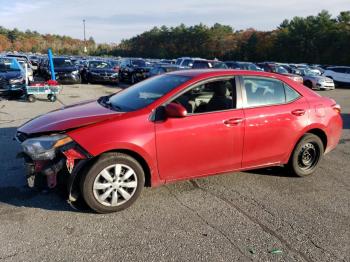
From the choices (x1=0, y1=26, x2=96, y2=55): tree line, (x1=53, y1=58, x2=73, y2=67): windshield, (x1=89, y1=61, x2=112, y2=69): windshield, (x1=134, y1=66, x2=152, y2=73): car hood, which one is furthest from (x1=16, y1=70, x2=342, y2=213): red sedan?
(x1=0, y1=26, x2=96, y2=55): tree line

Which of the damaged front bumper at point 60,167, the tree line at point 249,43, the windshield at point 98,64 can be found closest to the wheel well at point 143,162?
the damaged front bumper at point 60,167

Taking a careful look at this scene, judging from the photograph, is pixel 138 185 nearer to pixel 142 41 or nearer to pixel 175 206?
pixel 175 206

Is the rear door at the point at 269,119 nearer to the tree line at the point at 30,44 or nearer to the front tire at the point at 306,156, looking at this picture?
the front tire at the point at 306,156

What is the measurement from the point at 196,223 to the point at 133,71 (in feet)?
64.6

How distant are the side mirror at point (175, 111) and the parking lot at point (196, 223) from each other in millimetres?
1078

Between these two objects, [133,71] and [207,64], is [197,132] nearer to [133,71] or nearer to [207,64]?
[207,64]

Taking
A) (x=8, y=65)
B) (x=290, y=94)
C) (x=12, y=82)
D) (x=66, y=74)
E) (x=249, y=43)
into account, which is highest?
(x=249, y=43)

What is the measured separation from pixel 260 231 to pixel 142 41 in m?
99.5

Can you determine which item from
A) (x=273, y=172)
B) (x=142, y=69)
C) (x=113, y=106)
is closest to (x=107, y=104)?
(x=113, y=106)

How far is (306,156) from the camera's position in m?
5.39

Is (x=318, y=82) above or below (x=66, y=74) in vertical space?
below

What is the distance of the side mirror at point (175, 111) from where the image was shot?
13.3 feet

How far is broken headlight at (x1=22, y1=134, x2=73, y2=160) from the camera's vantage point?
386cm

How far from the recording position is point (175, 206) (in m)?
4.25
